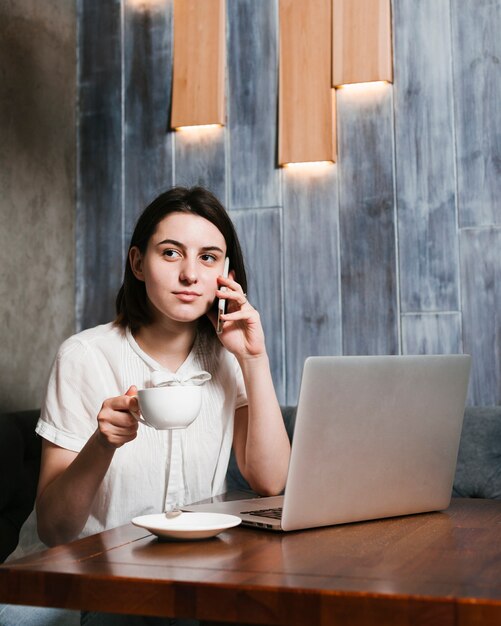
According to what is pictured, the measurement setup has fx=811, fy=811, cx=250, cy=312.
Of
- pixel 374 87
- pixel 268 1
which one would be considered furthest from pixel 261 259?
pixel 268 1

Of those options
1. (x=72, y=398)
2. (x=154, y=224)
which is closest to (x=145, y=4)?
(x=154, y=224)

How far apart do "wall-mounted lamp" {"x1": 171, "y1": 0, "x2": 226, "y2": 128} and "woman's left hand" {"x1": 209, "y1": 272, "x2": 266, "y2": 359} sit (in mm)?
1132

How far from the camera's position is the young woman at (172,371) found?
1.59 metres

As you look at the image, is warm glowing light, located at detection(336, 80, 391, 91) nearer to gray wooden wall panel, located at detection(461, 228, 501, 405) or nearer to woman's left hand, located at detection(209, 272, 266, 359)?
gray wooden wall panel, located at detection(461, 228, 501, 405)

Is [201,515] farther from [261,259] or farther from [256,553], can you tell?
[261,259]

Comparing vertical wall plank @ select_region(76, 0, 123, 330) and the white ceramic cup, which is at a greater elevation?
vertical wall plank @ select_region(76, 0, 123, 330)

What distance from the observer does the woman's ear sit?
178 cm

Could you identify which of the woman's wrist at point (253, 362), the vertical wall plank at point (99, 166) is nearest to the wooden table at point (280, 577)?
the woman's wrist at point (253, 362)

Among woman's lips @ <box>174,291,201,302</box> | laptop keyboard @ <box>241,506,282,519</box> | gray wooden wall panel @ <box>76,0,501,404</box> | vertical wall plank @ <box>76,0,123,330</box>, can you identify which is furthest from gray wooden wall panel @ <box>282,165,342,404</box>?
laptop keyboard @ <box>241,506,282,519</box>

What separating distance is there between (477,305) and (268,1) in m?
1.20

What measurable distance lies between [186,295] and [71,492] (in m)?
0.46

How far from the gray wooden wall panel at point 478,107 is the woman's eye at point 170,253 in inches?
42.6

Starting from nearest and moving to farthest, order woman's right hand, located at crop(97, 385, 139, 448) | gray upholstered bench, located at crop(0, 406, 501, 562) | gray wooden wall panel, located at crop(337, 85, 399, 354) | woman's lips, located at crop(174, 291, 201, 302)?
woman's right hand, located at crop(97, 385, 139, 448)
woman's lips, located at crop(174, 291, 201, 302)
gray upholstered bench, located at crop(0, 406, 501, 562)
gray wooden wall panel, located at crop(337, 85, 399, 354)

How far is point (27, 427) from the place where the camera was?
217 centimetres
